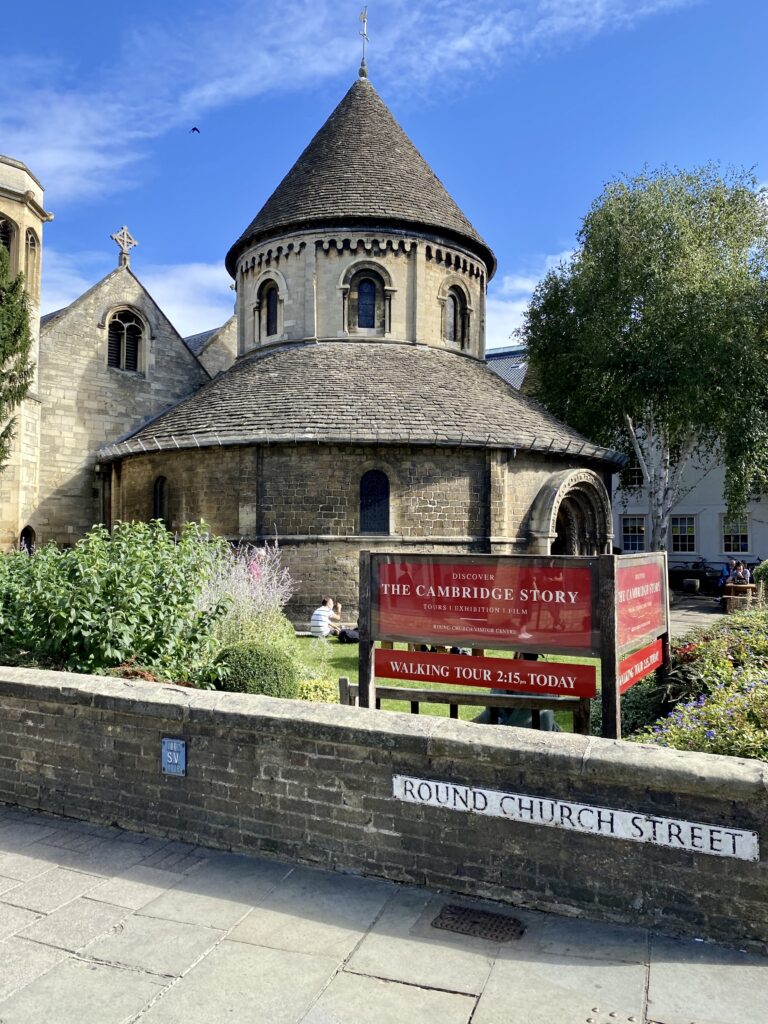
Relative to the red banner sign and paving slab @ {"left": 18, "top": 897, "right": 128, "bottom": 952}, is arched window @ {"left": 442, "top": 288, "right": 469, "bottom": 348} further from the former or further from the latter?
paving slab @ {"left": 18, "top": 897, "right": 128, "bottom": 952}

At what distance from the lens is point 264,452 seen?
1742 cm

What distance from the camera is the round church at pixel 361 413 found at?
17.3m

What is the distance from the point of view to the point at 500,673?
6078mm

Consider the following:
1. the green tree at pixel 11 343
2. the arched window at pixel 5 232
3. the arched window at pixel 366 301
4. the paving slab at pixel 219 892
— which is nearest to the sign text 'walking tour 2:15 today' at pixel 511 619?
the paving slab at pixel 219 892

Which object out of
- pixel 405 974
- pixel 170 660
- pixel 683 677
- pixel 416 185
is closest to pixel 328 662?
pixel 170 660

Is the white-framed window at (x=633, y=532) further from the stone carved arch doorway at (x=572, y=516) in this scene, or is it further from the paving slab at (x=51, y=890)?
the paving slab at (x=51, y=890)

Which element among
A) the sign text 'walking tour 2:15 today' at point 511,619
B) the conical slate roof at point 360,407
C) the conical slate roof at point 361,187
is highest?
the conical slate roof at point 361,187

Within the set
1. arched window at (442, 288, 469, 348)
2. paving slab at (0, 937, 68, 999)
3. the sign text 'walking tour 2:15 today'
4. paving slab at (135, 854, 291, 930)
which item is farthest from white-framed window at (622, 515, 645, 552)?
paving slab at (0, 937, 68, 999)

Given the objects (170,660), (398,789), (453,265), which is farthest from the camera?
(453,265)

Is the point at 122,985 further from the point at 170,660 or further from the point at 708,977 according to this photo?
the point at 170,660

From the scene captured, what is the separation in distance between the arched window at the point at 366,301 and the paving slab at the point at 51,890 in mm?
19390

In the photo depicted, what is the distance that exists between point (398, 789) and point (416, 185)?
22323mm

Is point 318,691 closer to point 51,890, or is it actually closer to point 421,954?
point 51,890

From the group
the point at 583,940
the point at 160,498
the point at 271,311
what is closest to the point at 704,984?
the point at 583,940
